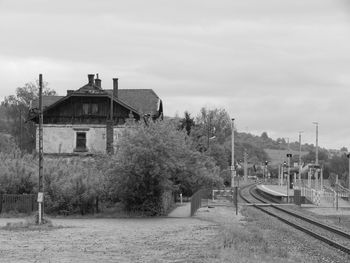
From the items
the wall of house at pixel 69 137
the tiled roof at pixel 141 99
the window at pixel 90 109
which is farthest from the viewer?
the tiled roof at pixel 141 99

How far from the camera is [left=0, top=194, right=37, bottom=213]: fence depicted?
38.3 metres

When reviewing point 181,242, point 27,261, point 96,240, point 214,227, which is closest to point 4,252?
point 27,261

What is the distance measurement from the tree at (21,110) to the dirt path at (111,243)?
72.2 meters

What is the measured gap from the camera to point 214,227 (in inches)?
1155

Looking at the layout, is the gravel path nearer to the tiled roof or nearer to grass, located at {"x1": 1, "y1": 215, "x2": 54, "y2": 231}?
grass, located at {"x1": 1, "y1": 215, "x2": 54, "y2": 231}

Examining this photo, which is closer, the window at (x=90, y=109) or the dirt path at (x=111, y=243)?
the dirt path at (x=111, y=243)

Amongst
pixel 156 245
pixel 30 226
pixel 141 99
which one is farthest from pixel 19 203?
pixel 141 99

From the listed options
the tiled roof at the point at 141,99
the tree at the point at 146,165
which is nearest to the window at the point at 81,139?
the tiled roof at the point at 141,99

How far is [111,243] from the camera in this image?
70.9ft

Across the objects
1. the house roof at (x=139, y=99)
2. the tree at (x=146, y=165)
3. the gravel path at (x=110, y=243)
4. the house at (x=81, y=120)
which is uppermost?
the house roof at (x=139, y=99)

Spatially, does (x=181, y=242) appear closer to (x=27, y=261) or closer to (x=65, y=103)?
(x=27, y=261)

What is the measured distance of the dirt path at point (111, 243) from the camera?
17.4 metres

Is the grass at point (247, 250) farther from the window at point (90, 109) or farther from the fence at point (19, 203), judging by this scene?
the window at point (90, 109)

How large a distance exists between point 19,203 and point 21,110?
2639 inches
